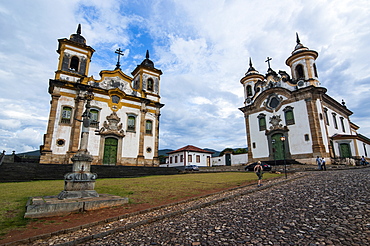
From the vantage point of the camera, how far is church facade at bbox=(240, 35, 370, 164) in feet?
72.0

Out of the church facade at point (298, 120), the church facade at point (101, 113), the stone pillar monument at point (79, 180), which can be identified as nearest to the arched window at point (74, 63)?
the church facade at point (101, 113)

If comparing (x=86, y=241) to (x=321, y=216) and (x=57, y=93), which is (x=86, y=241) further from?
(x=57, y=93)

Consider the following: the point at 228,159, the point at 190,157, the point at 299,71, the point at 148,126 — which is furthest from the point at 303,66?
the point at 190,157

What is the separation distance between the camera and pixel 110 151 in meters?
21.1

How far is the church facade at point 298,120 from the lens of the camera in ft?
72.0

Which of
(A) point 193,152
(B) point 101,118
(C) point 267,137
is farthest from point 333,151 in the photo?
(B) point 101,118

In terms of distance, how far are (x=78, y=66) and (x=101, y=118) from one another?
6.10 metres

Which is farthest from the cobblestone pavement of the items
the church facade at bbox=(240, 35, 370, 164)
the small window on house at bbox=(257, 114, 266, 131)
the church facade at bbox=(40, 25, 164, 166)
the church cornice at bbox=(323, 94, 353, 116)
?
the church cornice at bbox=(323, 94, 353, 116)

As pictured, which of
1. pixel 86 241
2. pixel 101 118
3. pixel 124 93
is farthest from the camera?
pixel 124 93

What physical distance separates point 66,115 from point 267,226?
20143mm

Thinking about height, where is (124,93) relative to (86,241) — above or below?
above

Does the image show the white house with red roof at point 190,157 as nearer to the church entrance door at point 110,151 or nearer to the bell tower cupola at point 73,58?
the church entrance door at point 110,151

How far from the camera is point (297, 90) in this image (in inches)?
924

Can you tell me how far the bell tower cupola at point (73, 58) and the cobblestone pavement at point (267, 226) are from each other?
20.3 meters
